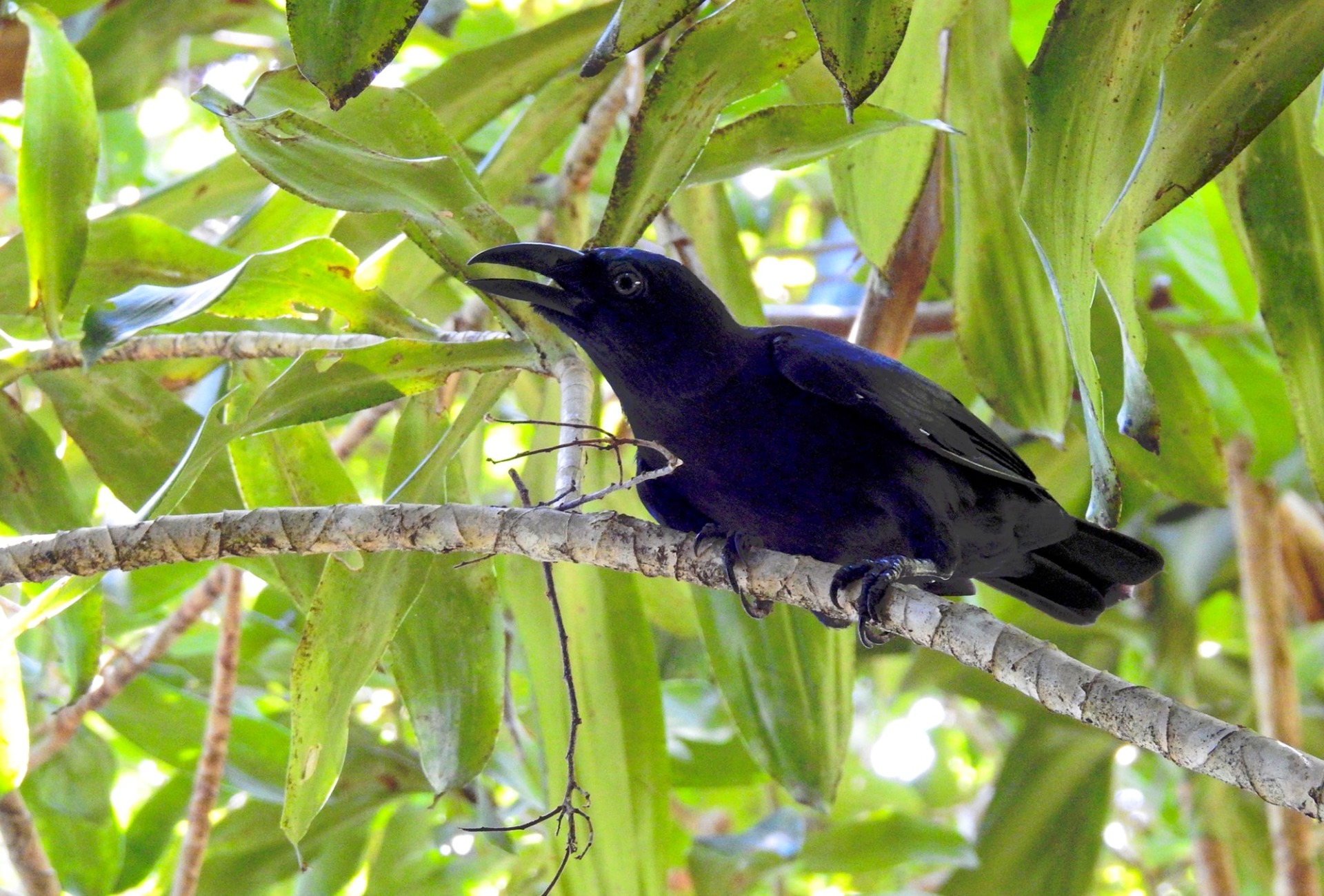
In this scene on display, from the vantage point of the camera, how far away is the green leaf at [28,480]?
7.36 ft

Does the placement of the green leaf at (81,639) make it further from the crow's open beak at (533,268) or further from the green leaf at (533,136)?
the green leaf at (533,136)

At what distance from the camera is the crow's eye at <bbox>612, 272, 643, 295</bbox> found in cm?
214

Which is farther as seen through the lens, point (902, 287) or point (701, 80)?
point (902, 287)

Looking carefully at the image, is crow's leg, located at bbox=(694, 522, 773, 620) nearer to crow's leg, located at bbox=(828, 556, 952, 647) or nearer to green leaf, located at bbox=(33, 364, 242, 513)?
crow's leg, located at bbox=(828, 556, 952, 647)

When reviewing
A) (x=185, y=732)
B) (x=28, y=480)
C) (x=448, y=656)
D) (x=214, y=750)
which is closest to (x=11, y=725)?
(x=28, y=480)

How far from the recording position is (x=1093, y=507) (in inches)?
68.2

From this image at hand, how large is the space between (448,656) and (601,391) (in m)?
0.82

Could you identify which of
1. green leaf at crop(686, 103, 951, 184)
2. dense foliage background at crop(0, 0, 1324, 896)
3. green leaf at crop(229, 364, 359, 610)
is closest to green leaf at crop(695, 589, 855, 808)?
dense foliage background at crop(0, 0, 1324, 896)

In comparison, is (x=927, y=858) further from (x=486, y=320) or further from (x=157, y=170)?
(x=157, y=170)

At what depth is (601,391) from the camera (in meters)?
2.76

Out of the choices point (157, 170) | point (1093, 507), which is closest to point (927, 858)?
point (1093, 507)

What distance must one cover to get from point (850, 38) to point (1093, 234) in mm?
478

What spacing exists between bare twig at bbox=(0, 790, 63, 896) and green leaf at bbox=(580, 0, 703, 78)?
6.15 feet

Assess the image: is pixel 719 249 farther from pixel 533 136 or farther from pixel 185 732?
pixel 185 732
